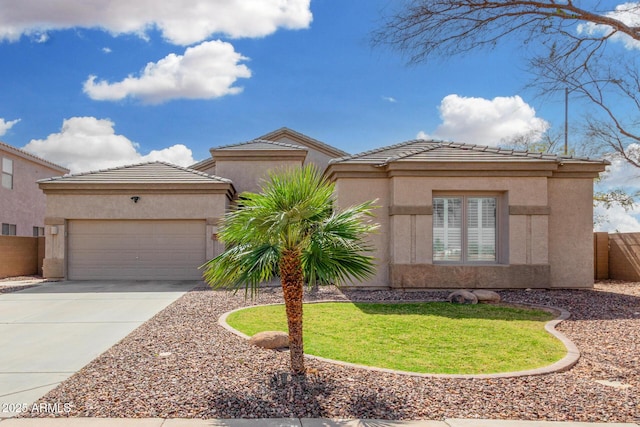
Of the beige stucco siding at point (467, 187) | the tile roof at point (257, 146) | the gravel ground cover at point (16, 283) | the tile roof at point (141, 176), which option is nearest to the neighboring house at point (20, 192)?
the gravel ground cover at point (16, 283)

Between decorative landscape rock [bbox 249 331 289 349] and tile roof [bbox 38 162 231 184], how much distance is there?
34.9ft


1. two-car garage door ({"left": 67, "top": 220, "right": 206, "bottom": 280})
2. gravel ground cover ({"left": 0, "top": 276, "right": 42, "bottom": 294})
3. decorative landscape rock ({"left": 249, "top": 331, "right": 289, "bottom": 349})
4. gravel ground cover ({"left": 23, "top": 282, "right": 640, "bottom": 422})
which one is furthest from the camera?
two-car garage door ({"left": 67, "top": 220, "right": 206, "bottom": 280})

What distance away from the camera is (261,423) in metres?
4.46

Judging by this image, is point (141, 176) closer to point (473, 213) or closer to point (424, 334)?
point (473, 213)

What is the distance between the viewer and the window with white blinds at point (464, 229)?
43.7 feet

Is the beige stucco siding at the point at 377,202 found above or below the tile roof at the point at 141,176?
below

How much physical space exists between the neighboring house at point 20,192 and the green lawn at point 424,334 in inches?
742

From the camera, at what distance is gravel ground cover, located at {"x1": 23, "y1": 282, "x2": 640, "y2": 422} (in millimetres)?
4738

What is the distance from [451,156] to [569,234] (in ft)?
14.4

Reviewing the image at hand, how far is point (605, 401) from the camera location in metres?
5.14

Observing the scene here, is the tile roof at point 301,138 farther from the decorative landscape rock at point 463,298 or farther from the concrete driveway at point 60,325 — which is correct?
the decorative landscape rock at point 463,298

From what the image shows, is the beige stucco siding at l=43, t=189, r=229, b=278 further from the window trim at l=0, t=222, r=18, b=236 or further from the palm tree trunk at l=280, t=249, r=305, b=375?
the palm tree trunk at l=280, t=249, r=305, b=375

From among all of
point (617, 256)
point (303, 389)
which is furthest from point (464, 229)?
point (303, 389)

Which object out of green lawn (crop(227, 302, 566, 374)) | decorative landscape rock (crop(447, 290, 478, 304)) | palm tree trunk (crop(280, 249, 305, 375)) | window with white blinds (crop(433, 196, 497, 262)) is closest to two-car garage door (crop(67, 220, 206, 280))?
green lawn (crop(227, 302, 566, 374))
